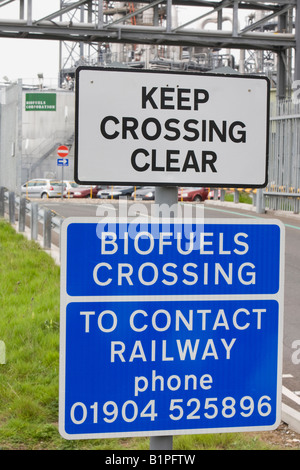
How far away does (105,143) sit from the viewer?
2418mm

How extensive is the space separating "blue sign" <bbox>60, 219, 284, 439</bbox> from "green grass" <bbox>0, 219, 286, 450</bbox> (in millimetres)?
2470

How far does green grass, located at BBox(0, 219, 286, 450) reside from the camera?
4.97 metres

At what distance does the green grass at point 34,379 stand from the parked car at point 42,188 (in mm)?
33000

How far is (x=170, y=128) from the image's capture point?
2471 millimetres

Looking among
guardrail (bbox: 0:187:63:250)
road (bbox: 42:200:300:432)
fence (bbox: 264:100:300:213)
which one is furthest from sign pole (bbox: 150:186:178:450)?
fence (bbox: 264:100:300:213)

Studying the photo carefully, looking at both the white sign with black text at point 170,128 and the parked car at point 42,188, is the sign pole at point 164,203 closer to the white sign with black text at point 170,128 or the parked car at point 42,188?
the white sign with black text at point 170,128

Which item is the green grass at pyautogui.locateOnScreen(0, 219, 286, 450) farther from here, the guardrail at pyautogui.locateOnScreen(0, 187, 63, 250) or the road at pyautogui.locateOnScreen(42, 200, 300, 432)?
the guardrail at pyautogui.locateOnScreen(0, 187, 63, 250)

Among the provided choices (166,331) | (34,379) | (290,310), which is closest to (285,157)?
(290,310)

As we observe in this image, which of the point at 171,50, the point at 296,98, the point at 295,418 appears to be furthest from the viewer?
the point at 171,50

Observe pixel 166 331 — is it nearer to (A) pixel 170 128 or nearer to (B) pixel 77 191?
(A) pixel 170 128
